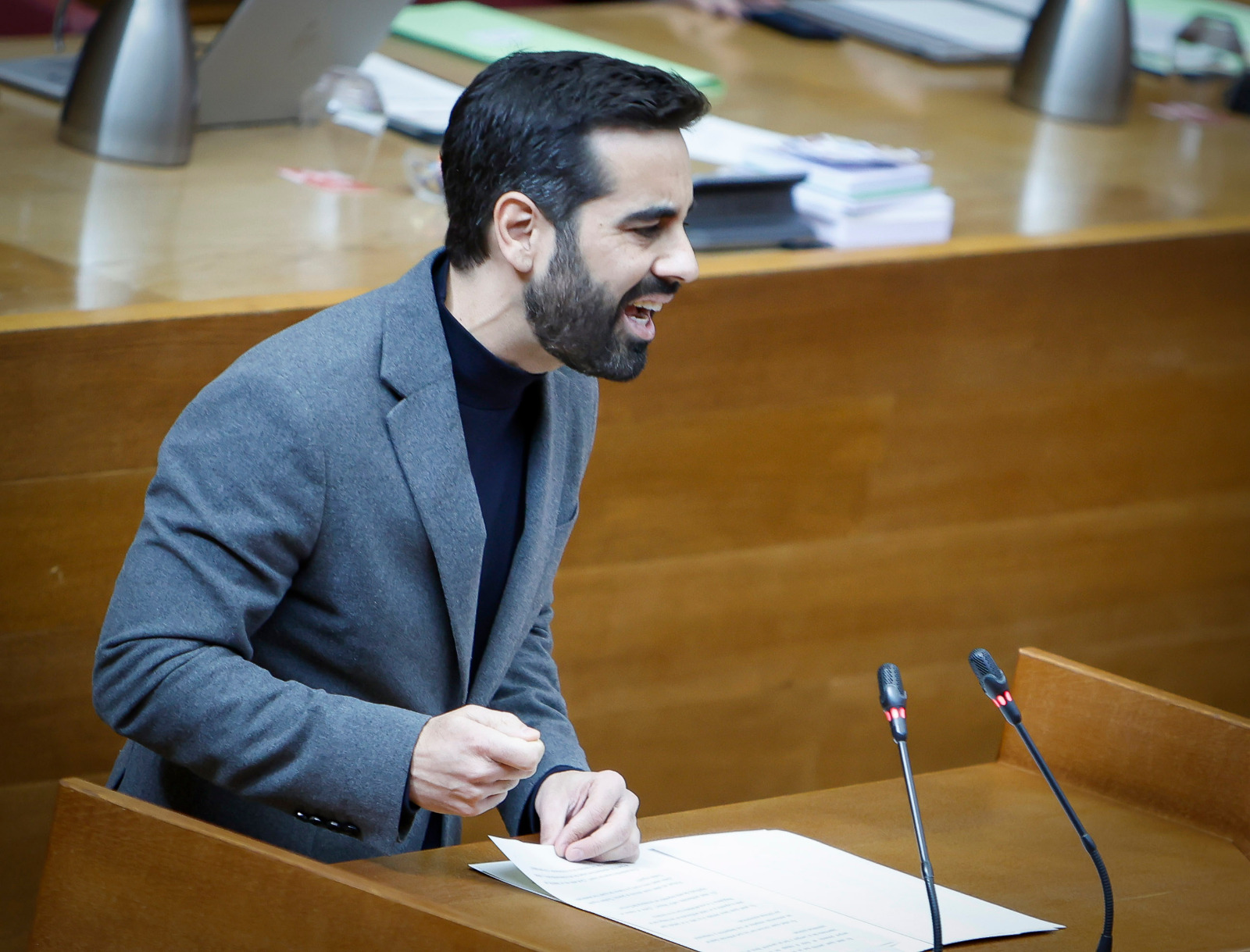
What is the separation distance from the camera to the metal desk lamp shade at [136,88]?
2068mm

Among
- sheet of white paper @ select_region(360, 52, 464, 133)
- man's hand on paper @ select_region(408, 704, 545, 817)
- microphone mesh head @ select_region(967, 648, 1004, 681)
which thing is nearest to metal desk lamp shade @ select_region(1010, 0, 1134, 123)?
sheet of white paper @ select_region(360, 52, 464, 133)

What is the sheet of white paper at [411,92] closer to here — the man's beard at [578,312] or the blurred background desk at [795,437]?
the blurred background desk at [795,437]

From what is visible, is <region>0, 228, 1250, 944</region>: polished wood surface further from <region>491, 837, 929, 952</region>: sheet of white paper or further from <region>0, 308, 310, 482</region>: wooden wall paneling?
<region>491, 837, 929, 952</region>: sheet of white paper

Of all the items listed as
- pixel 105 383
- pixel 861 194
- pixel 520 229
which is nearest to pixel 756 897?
pixel 520 229

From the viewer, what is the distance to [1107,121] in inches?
118

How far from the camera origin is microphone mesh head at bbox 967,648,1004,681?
1.21 meters

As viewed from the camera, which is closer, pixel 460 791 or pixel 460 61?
pixel 460 791

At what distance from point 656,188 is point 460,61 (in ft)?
5.56

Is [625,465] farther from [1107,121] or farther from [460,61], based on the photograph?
[1107,121]

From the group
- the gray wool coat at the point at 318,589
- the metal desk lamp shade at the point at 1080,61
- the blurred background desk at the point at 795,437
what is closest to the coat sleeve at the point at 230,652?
the gray wool coat at the point at 318,589

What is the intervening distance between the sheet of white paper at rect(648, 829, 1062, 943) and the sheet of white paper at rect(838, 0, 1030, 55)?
236 centimetres

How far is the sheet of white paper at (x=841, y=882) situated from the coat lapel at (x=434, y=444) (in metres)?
0.28

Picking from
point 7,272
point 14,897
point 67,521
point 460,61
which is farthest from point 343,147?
point 14,897

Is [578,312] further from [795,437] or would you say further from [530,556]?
[795,437]
